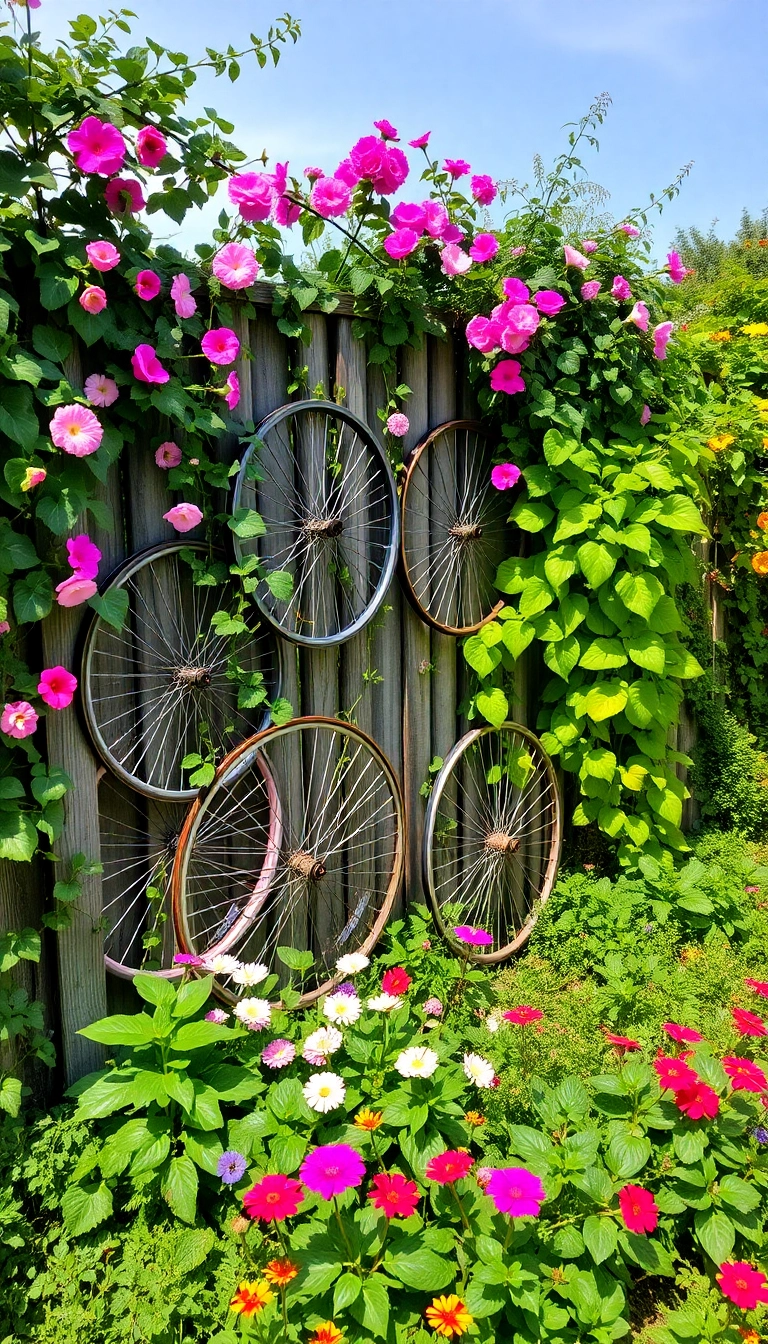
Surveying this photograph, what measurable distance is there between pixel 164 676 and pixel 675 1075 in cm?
148

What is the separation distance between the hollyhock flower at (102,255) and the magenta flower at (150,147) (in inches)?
9.4

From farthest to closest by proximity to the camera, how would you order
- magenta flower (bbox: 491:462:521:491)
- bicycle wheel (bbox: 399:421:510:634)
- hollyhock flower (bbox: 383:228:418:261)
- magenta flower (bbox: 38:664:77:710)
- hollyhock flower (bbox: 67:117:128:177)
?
magenta flower (bbox: 491:462:521:491), bicycle wheel (bbox: 399:421:510:634), hollyhock flower (bbox: 383:228:418:261), magenta flower (bbox: 38:664:77:710), hollyhock flower (bbox: 67:117:128:177)

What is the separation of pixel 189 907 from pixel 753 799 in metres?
2.87

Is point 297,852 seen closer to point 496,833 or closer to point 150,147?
point 496,833

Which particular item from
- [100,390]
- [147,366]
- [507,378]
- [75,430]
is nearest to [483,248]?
[507,378]

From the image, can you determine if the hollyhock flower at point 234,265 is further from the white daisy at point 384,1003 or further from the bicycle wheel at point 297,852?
the white daisy at point 384,1003

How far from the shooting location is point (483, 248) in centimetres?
264

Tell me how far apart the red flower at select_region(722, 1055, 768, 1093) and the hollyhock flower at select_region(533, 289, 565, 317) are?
7.14 ft

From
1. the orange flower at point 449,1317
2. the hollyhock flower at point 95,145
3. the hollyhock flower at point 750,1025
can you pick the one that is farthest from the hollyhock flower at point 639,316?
the orange flower at point 449,1317

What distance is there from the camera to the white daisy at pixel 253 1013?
1.98 metres

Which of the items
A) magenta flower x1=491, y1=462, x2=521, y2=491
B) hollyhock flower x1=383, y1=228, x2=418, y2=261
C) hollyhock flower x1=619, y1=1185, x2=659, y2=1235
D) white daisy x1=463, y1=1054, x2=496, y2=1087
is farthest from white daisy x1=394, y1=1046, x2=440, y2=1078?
hollyhock flower x1=383, y1=228, x2=418, y2=261

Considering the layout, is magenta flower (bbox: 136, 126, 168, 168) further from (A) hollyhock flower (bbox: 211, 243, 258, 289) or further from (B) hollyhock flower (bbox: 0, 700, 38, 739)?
(B) hollyhock flower (bbox: 0, 700, 38, 739)

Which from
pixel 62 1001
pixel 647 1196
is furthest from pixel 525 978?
pixel 62 1001

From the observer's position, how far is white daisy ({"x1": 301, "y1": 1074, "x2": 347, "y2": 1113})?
5.47ft
